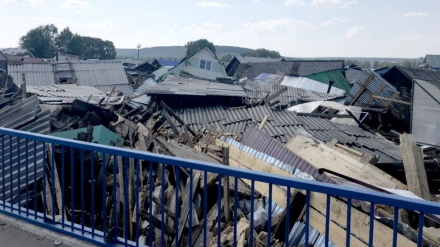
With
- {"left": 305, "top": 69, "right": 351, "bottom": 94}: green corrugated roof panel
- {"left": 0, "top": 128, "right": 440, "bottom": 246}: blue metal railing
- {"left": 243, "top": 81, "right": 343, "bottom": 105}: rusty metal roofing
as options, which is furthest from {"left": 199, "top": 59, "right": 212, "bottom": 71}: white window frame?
{"left": 0, "top": 128, "right": 440, "bottom": 246}: blue metal railing

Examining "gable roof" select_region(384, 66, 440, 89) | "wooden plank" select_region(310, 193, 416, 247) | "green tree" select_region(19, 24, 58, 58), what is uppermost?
"gable roof" select_region(384, 66, 440, 89)

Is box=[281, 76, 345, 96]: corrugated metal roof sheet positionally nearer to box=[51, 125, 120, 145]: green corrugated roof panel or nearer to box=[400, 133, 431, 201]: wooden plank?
box=[400, 133, 431, 201]: wooden plank

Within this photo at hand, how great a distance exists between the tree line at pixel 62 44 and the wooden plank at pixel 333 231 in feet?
235

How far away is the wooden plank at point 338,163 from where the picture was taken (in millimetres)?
8594

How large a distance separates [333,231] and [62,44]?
286 ft

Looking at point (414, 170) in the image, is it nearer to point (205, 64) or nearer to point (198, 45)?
point (205, 64)

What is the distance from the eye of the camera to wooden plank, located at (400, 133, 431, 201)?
329 inches

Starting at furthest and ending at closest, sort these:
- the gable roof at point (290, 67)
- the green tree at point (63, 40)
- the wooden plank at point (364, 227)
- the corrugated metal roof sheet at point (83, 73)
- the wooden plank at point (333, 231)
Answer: the green tree at point (63, 40) → the gable roof at point (290, 67) → the corrugated metal roof sheet at point (83, 73) → the wooden plank at point (333, 231) → the wooden plank at point (364, 227)

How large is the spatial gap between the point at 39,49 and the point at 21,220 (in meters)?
80.9

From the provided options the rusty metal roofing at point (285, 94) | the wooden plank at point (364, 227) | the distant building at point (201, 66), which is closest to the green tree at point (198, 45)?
the distant building at point (201, 66)

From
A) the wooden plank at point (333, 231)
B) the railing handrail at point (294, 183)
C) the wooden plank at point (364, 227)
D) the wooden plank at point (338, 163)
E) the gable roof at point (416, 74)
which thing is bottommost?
the wooden plank at point (338, 163)

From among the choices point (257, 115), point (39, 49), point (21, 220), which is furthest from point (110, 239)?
point (39, 49)

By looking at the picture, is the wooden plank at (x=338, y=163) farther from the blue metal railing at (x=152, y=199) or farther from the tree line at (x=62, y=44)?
the tree line at (x=62, y=44)

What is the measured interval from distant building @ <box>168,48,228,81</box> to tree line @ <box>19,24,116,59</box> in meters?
40.9
